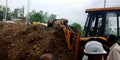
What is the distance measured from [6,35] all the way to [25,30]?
139 cm

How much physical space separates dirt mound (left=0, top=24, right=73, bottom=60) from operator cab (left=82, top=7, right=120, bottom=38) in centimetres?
103

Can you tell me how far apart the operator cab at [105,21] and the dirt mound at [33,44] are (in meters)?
1.03

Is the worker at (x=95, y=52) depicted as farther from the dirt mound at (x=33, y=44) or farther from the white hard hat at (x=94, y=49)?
the dirt mound at (x=33, y=44)

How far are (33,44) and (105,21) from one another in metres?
2.73

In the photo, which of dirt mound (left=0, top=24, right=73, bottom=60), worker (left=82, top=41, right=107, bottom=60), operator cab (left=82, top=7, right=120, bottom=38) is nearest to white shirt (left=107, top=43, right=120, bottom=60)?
operator cab (left=82, top=7, right=120, bottom=38)

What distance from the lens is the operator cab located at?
10016mm

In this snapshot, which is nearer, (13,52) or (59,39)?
(59,39)

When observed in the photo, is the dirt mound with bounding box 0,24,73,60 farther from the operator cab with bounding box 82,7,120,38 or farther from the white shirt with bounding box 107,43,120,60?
the white shirt with bounding box 107,43,120,60

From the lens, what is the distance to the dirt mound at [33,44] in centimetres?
1068

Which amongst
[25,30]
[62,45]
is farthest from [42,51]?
[25,30]

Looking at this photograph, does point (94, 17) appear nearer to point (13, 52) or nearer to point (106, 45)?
point (106, 45)

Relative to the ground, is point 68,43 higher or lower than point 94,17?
lower

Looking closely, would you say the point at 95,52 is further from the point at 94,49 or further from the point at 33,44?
the point at 33,44

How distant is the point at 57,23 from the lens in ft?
36.7
